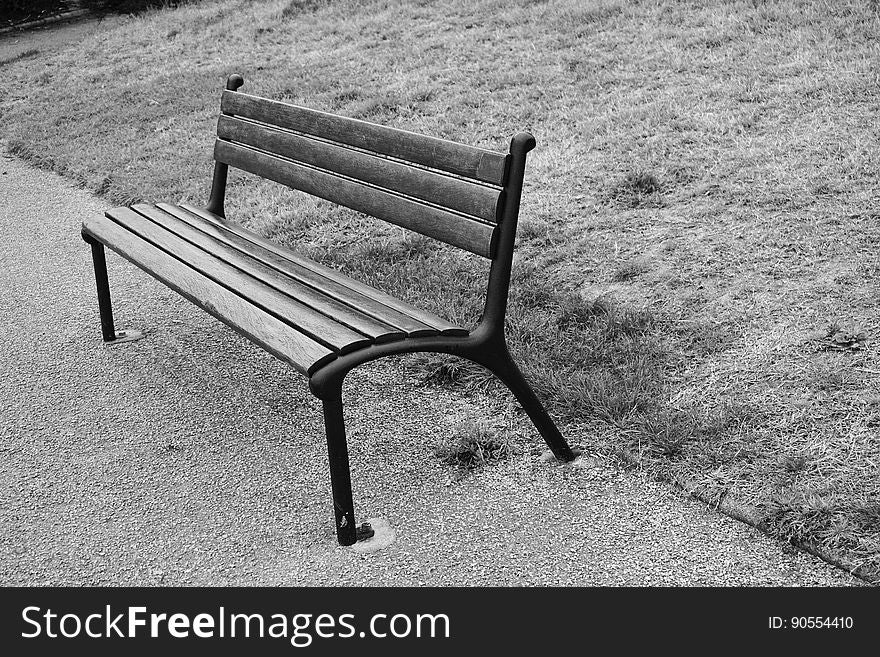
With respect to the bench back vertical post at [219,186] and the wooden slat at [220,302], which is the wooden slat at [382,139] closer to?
the bench back vertical post at [219,186]

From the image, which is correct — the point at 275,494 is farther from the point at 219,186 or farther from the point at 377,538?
the point at 219,186

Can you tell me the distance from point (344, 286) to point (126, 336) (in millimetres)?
1328

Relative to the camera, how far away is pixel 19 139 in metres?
7.77

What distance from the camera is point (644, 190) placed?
4883 millimetres

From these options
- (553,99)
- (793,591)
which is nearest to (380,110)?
(553,99)

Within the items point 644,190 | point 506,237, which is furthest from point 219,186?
point 644,190

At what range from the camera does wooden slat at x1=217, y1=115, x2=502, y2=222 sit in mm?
2752

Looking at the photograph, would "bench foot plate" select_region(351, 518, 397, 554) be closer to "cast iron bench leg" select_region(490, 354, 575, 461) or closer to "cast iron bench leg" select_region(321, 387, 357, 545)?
"cast iron bench leg" select_region(321, 387, 357, 545)

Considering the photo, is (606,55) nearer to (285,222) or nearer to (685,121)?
(685,121)

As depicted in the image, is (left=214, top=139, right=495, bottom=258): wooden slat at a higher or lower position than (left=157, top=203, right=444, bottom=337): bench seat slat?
higher

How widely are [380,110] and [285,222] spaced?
6.96 ft

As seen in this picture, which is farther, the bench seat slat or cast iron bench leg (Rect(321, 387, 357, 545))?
the bench seat slat

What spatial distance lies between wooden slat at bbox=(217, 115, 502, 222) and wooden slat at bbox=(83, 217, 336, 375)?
0.61 m

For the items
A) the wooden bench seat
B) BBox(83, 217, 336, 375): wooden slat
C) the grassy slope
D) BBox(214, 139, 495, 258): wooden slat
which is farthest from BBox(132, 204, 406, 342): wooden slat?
the grassy slope
